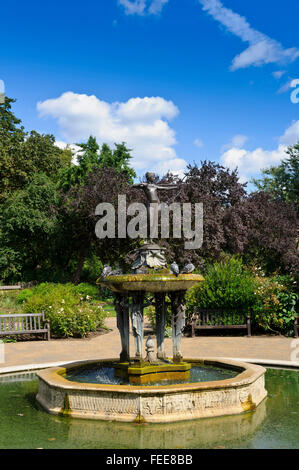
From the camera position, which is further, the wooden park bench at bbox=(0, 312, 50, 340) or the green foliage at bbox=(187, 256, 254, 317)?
the green foliage at bbox=(187, 256, 254, 317)

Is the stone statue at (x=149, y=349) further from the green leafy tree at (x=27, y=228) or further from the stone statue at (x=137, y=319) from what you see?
the green leafy tree at (x=27, y=228)

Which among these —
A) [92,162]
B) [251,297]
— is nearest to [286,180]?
[92,162]

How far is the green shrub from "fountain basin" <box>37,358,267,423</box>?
8283 mm

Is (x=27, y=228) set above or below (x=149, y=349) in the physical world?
above

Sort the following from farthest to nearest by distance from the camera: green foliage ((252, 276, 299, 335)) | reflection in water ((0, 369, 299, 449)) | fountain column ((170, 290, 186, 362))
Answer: green foliage ((252, 276, 299, 335)), fountain column ((170, 290, 186, 362)), reflection in water ((0, 369, 299, 449))

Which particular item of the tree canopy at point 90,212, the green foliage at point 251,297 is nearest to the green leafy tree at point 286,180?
the tree canopy at point 90,212

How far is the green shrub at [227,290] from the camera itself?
1490 centimetres

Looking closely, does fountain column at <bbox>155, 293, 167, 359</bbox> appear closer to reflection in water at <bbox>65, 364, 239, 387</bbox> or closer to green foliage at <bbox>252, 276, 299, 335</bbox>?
reflection in water at <bbox>65, 364, 239, 387</bbox>

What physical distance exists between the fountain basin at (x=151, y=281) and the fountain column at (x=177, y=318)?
1.58 ft

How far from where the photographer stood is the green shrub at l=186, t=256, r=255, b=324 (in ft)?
48.9

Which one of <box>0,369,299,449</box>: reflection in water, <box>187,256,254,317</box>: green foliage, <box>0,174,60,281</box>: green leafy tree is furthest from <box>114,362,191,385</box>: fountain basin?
<box>0,174,60,281</box>: green leafy tree

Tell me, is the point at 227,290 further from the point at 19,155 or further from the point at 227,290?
the point at 19,155

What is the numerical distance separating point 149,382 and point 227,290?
27.3 ft

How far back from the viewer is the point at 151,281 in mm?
6793
